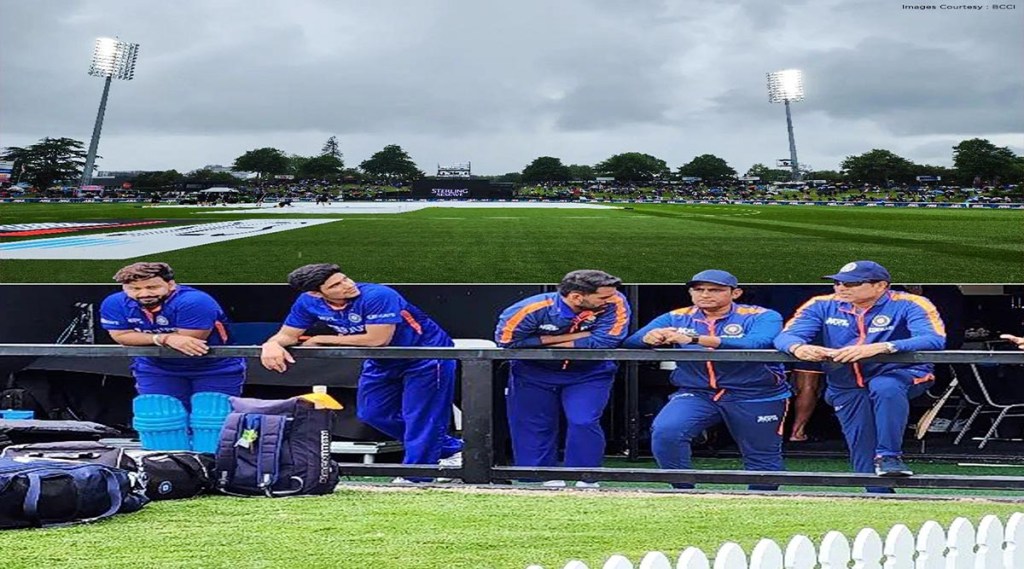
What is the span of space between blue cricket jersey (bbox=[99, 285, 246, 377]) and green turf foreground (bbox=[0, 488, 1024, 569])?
4.77 feet

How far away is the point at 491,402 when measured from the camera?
4570 mm

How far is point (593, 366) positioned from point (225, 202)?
361cm

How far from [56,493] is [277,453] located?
88 centimetres

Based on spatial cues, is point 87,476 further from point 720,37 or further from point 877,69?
point 877,69

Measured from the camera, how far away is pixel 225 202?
823cm

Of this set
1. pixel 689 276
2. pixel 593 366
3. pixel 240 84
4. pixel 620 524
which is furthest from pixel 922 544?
pixel 240 84

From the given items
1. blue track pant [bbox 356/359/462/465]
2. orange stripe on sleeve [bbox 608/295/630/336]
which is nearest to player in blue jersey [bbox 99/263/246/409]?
Result: blue track pant [bbox 356/359/462/465]

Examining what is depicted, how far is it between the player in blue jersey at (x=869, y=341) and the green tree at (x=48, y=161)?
5.04 meters

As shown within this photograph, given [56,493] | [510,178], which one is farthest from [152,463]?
[510,178]

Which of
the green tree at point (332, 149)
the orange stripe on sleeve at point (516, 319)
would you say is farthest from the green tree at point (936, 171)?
the green tree at point (332, 149)

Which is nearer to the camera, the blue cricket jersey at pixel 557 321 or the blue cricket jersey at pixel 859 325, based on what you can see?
the blue cricket jersey at pixel 859 325

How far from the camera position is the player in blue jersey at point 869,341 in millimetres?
5336

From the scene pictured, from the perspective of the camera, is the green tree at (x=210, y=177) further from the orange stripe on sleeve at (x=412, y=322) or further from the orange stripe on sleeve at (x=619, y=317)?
the orange stripe on sleeve at (x=619, y=317)

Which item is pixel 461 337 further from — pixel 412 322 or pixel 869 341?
pixel 869 341
